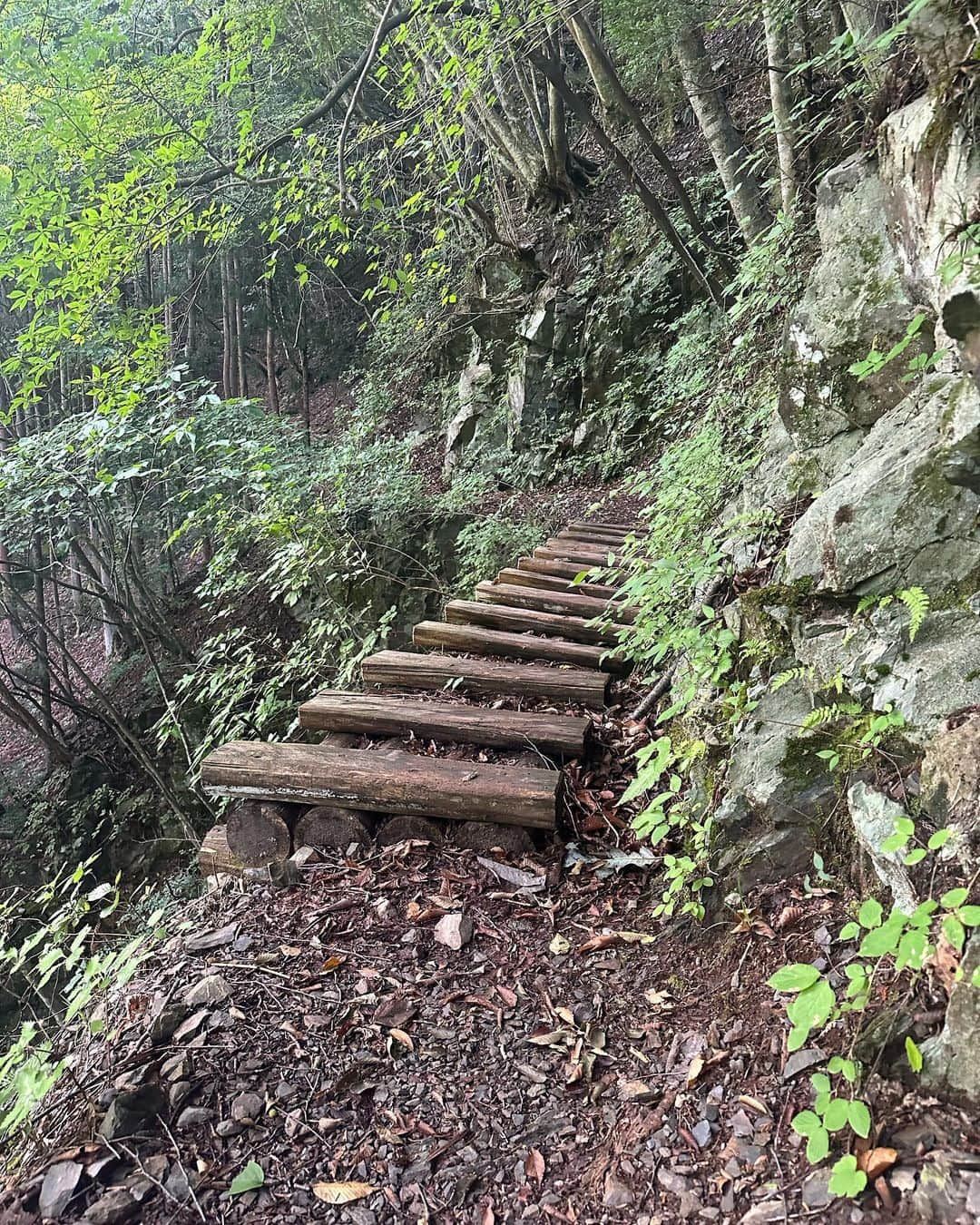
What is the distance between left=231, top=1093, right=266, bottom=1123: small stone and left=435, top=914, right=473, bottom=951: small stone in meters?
0.75

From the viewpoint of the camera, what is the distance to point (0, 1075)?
2072 millimetres

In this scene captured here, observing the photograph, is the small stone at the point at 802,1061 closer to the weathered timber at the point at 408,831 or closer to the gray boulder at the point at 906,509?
the gray boulder at the point at 906,509

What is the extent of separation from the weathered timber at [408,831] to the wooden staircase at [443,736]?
44 mm

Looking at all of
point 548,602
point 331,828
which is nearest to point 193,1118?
point 331,828

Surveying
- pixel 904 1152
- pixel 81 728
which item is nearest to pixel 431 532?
pixel 81 728

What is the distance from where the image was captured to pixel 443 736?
335 cm

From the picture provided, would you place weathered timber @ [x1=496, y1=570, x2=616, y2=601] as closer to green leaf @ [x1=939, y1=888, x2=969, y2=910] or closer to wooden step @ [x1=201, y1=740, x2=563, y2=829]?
wooden step @ [x1=201, y1=740, x2=563, y2=829]

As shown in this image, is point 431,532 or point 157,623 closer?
point 431,532

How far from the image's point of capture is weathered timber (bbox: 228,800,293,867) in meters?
3.01

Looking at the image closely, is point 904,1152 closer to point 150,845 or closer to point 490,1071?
point 490,1071

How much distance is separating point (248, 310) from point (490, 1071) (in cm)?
1842

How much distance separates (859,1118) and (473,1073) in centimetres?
109

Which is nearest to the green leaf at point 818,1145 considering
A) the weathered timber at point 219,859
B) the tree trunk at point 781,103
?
the weathered timber at point 219,859

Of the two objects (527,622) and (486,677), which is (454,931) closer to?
(486,677)
